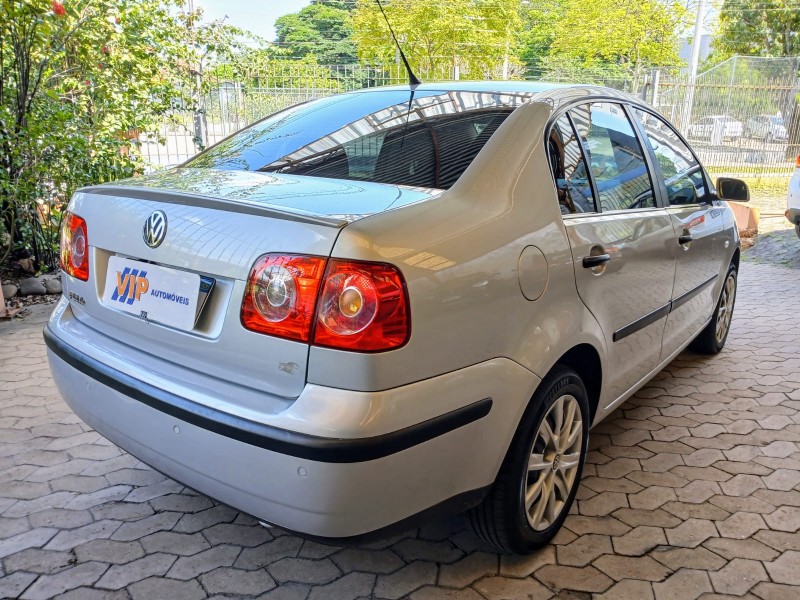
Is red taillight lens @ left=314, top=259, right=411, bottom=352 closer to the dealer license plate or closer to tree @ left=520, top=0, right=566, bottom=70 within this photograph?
the dealer license plate

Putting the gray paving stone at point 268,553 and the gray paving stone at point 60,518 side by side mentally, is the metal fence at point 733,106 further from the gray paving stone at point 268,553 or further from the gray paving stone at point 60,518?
the gray paving stone at point 268,553

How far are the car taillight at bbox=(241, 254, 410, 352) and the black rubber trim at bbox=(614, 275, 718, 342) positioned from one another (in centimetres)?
125

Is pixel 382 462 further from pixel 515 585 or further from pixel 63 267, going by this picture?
pixel 63 267

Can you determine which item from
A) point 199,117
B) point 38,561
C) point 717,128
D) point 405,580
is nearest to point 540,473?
point 405,580

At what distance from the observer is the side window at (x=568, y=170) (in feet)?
7.23

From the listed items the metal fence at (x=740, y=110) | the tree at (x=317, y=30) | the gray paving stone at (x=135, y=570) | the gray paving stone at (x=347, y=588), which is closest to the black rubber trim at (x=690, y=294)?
the gray paving stone at (x=347, y=588)

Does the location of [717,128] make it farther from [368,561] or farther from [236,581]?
[236,581]

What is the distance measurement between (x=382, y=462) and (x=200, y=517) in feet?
3.99

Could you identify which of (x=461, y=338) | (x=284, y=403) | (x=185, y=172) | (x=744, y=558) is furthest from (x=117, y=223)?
(x=744, y=558)

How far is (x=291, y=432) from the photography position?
1555mm

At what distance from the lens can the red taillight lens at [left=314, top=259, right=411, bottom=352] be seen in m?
1.56

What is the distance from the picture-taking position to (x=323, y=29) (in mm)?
51219

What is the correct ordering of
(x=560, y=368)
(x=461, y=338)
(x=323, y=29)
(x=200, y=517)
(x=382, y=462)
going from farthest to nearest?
(x=323, y=29), (x=200, y=517), (x=560, y=368), (x=461, y=338), (x=382, y=462)

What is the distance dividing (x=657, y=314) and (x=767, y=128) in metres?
12.2
